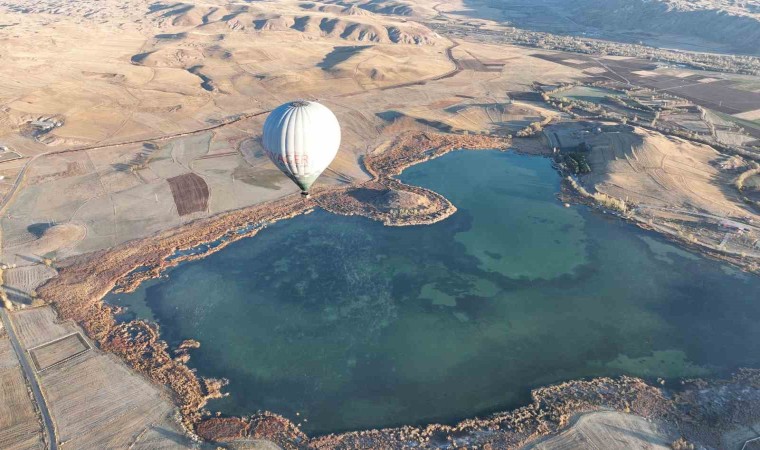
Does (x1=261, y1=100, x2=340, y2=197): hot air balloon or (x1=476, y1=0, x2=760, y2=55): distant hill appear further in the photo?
(x1=476, y1=0, x2=760, y2=55): distant hill

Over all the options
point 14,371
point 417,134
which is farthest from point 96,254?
point 417,134

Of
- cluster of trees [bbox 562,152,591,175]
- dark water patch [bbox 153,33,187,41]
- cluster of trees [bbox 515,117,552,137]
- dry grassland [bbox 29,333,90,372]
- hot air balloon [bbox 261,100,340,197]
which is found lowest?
dry grassland [bbox 29,333,90,372]

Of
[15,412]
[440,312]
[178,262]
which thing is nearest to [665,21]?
[440,312]

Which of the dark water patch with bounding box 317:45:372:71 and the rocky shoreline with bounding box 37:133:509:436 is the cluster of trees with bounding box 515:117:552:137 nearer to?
the rocky shoreline with bounding box 37:133:509:436

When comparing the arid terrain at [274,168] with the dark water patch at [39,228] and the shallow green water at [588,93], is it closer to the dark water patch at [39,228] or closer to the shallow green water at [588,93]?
the dark water patch at [39,228]

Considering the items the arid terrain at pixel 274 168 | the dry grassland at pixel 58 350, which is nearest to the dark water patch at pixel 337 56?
the arid terrain at pixel 274 168

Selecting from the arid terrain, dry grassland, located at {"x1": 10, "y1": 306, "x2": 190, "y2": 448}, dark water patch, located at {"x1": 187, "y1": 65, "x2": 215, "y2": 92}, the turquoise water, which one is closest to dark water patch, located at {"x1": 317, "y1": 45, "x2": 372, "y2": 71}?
the arid terrain

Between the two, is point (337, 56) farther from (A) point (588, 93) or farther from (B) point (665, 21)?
(B) point (665, 21)
